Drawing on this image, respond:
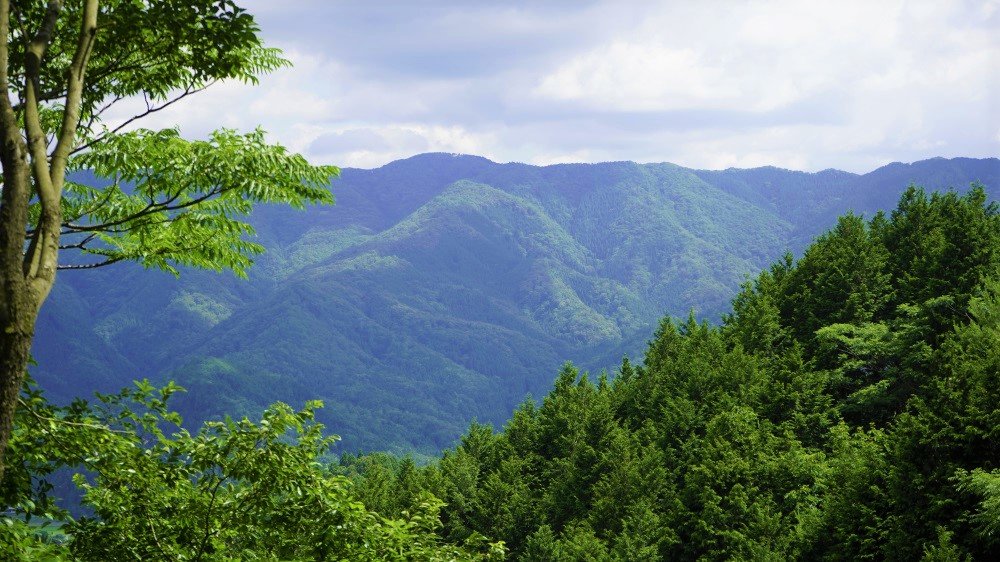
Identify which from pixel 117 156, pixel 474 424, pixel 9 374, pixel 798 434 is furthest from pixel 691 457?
pixel 9 374

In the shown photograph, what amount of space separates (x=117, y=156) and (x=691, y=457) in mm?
37377

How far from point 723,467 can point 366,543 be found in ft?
94.3

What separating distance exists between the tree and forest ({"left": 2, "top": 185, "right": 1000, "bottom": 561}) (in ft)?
6.55

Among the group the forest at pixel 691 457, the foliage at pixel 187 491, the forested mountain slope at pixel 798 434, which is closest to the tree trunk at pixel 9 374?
the forest at pixel 691 457

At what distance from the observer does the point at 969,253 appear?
44312 mm

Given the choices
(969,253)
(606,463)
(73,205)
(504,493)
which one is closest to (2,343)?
(73,205)

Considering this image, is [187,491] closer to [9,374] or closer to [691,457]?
[9,374]

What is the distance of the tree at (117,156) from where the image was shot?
221 inches

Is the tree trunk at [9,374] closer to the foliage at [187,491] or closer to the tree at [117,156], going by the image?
the tree at [117,156]

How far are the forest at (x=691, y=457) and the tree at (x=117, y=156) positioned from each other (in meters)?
2.00

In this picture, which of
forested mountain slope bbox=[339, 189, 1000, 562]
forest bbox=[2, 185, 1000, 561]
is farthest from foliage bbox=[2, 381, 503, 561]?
forested mountain slope bbox=[339, 189, 1000, 562]

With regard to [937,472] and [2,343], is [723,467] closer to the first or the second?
[937,472]

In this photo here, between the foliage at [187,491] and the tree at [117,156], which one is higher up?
the tree at [117,156]

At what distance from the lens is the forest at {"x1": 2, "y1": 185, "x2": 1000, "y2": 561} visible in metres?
9.08
